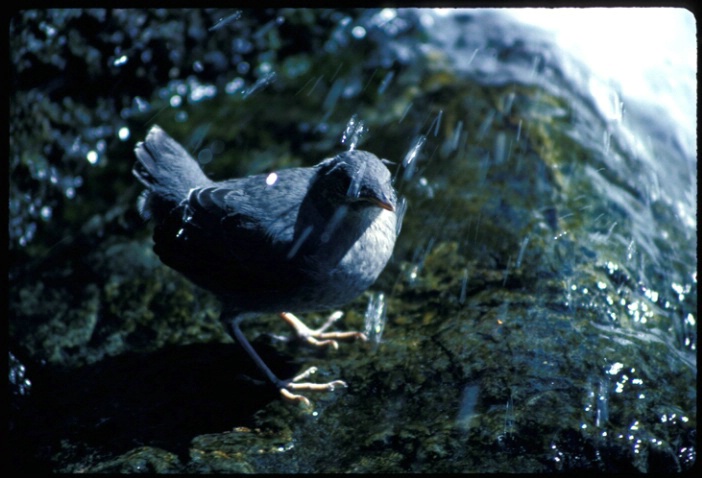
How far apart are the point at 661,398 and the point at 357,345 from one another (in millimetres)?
1825

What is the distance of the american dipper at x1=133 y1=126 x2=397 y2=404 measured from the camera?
374cm

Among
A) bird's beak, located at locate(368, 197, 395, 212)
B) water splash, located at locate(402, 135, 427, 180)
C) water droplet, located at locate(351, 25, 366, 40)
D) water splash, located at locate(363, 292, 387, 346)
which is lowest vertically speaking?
water splash, located at locate(363, 292, 387, 346)

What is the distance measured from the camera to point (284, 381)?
3908 mm

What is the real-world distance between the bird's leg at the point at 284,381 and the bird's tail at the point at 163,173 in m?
0.95

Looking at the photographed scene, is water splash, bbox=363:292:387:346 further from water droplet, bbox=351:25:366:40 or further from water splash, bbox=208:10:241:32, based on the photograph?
water droplet, bbox=351:25:366:40

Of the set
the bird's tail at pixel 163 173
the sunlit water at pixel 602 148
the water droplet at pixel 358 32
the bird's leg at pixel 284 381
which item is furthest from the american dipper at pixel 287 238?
the water droplet at pixel 358 32

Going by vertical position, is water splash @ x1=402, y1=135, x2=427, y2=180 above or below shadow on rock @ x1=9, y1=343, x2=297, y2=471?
above

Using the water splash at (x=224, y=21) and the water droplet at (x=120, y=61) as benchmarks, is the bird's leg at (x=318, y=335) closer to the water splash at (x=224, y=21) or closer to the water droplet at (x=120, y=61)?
the water droplet at (x=120, y=61)

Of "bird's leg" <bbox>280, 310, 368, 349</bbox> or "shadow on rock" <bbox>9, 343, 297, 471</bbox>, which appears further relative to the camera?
"bird's leg" <bbox>280, 310, 368, 349</bbox>

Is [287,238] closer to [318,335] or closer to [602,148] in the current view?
[318,335]

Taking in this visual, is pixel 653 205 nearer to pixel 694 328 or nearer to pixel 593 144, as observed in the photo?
pixel 593 144

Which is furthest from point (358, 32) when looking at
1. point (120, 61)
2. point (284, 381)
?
point (284, 381)

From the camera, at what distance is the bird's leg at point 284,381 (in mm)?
3832

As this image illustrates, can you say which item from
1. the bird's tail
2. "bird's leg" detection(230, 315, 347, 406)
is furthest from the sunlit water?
the bird's tail
